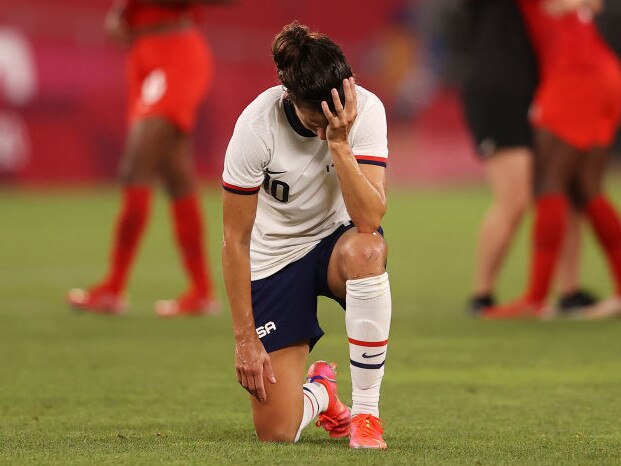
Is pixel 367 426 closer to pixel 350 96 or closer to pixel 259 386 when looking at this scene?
pixel 259 386

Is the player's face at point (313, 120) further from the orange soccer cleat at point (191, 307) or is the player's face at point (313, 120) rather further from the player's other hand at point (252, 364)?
the orange soccer cleat at point (191, 307)

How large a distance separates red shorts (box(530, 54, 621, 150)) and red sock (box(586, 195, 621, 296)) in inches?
11.8

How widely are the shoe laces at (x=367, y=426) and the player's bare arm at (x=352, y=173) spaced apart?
20.3 inches

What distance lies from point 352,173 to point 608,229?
11.5 ft

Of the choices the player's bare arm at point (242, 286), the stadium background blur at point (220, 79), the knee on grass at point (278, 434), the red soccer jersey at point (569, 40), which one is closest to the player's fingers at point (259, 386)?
the player's bare arm at point (242, 286)

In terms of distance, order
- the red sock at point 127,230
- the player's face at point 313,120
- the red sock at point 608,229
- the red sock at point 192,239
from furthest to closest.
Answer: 1. the red sock at point 192,239
2. the red sock at point 127,230
3. the red sock at point 608,229
4. the player's face at point 313,120

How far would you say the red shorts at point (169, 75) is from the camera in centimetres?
699

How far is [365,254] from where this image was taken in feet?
12.1

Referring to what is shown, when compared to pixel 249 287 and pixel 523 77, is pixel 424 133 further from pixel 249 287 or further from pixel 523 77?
pixel 249 287

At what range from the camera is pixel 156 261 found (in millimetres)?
9938

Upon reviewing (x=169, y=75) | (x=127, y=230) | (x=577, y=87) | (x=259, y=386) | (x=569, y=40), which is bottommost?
(x=127, y=230)

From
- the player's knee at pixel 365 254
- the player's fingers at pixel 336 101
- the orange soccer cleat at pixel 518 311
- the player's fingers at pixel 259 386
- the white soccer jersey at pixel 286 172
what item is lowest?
the orange soccer cleat at pixel 518 311

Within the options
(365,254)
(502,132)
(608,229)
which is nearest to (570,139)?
(502,132)

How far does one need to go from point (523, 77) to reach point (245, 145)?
3764 mm
